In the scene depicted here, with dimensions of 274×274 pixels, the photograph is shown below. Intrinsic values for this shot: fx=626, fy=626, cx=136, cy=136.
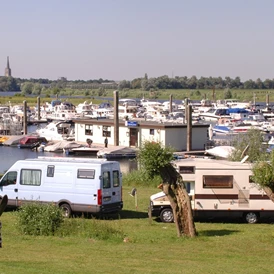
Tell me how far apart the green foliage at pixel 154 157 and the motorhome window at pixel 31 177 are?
5914mm

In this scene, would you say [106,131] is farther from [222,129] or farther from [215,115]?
[215,115]

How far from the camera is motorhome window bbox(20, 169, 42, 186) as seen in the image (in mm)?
22891

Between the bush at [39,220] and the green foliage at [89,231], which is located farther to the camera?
the bush at [39,220]

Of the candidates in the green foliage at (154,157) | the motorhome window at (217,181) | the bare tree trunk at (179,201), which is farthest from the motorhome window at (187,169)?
the green foliage at (154,157)

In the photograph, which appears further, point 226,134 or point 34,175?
point 226,134

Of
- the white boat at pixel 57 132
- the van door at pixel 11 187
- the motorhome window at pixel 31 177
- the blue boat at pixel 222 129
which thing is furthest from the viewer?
the blue boat at pixel 222 129

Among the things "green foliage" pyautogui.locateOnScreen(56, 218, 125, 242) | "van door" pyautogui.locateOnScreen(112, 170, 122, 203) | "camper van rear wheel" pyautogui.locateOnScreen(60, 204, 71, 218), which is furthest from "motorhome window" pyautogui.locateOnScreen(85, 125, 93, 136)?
"green foliage" pyautogui.locateOnScreen(56, 218, 125, 242)

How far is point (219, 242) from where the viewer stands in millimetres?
17469

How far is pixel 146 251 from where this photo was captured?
51.2ft

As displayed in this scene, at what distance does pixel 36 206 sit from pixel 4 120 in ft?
217

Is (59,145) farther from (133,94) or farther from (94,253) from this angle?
(133,94)

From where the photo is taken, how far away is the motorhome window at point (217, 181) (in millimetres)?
21906

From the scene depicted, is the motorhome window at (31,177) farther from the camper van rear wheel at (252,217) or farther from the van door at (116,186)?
the camper van rear wheel at (252,217)

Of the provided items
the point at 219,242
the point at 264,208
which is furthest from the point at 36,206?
the point at 264,208
